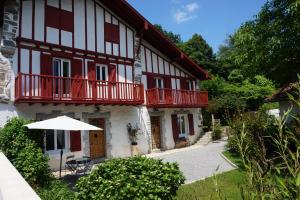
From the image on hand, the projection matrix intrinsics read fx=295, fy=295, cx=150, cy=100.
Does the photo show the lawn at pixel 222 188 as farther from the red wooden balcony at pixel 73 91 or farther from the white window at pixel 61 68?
the white window at pixel 61 68

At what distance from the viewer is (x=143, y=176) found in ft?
17.8

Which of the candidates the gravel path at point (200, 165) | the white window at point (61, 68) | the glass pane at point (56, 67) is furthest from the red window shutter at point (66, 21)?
the gravel path at point (200, 165)

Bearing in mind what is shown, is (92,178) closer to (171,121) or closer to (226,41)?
(171,121)

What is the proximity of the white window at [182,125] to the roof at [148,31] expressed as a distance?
3634mm

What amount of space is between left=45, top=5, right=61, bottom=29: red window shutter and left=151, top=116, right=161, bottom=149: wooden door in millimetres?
8683

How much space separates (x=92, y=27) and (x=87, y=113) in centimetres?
457

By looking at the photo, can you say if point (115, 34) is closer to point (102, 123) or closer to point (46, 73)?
point (46, 73)

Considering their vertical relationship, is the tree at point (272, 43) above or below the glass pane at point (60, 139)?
above

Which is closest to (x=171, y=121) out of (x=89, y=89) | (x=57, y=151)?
(x=89, y=89)

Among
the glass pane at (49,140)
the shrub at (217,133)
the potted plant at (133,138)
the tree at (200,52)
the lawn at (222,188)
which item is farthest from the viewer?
the tree at (200,52)

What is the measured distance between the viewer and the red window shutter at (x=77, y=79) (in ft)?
45.1

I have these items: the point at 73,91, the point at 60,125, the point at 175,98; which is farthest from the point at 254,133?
the point at 175,98

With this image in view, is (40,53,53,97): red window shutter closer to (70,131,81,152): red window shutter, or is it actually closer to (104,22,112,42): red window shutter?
(70,131,81,152): red window shutter

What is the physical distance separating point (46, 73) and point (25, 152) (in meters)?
5.37
